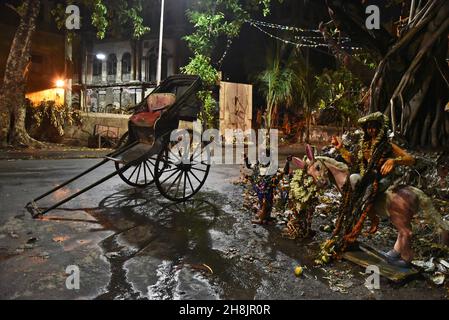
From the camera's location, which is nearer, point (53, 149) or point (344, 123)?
point (53, 149)

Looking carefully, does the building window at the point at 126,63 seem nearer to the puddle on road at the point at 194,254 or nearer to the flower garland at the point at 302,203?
the puddle on road at the point at 194,254

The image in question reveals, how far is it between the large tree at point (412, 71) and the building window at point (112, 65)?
32968 mm

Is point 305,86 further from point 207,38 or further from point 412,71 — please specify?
point 412,71

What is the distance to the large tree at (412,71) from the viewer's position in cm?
677

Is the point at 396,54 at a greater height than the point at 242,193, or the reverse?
the point at 396,54

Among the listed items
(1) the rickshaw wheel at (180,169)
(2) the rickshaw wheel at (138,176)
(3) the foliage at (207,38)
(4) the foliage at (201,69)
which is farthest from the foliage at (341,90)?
(2) the rickshaw wheel at (138,176)

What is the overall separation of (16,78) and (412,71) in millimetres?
16167

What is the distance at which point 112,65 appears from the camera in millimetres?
36781

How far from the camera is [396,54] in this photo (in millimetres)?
6879

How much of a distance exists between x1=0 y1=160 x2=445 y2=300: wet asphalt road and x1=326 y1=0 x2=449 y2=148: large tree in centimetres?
349

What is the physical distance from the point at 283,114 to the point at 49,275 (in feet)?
70.5

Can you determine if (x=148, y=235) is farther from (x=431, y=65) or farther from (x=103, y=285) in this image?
(x=431, y=65)

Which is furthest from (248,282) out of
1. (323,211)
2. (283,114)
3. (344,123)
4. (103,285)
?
(283,114)

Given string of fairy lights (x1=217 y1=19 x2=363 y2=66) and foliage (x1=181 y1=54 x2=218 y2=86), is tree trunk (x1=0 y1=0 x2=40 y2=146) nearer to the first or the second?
foliage (x1=181 y1=54 x2=218 y2=86)
